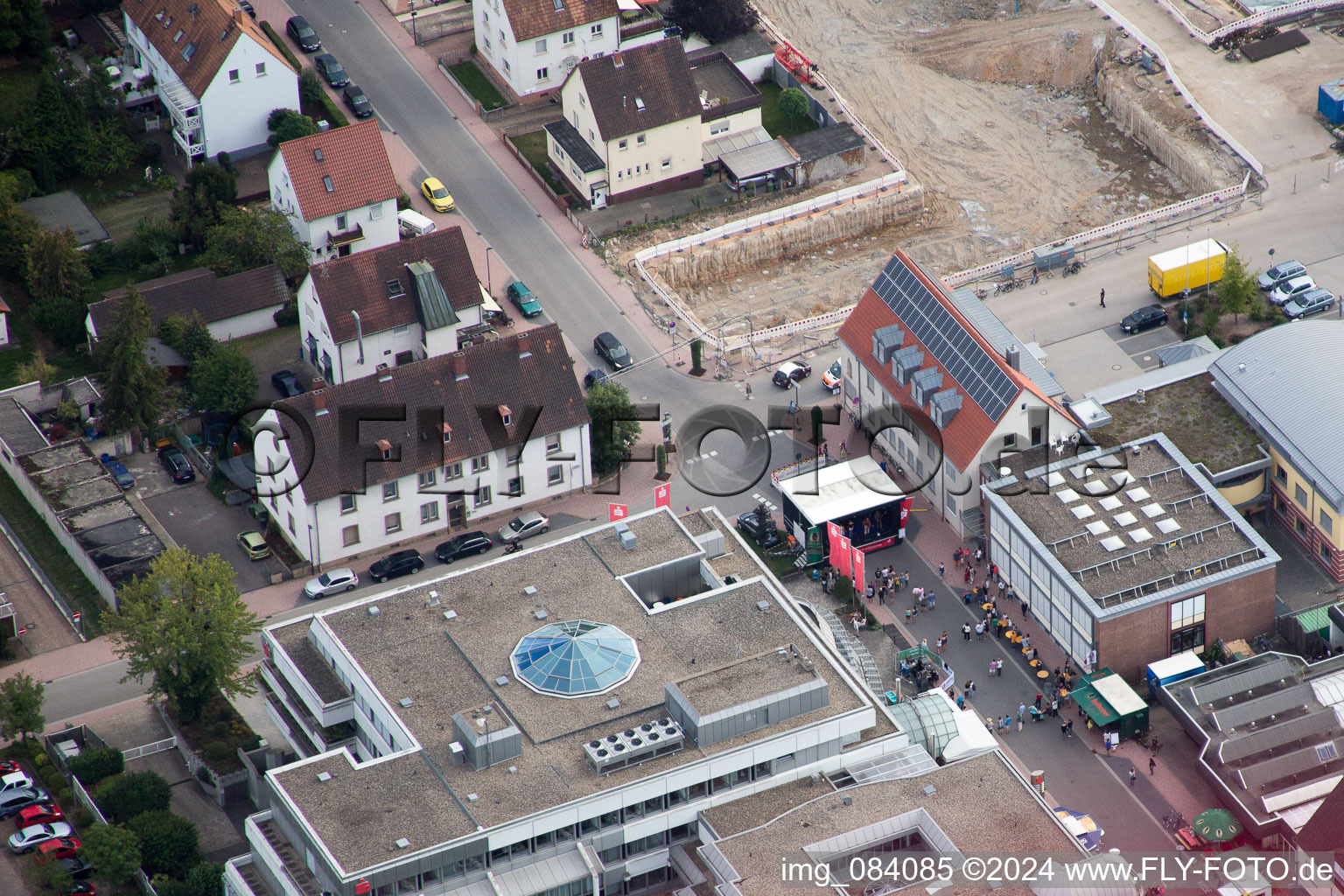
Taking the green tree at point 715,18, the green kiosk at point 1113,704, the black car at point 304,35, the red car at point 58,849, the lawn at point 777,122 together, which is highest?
the black car at point 304,35

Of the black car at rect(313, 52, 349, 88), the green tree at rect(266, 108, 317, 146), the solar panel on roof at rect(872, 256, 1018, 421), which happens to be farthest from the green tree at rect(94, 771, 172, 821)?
the black car at rect(313, 52, 349, 88)

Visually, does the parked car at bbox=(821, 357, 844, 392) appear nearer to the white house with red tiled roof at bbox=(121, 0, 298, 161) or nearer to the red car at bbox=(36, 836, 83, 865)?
the white house with red tiled roof at bbox=(121, 0, 298, 161)

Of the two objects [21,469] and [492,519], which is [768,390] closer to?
[492,519]

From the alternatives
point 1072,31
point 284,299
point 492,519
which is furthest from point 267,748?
point 1072,31

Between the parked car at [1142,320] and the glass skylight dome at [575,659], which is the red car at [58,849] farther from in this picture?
the parked car at [1142,320]

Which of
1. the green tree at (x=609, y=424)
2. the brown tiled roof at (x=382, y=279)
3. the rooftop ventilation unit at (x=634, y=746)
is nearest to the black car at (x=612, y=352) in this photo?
the green tree at (x=609, y=424)

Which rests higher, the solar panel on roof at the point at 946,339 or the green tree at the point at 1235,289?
the solar panel on roof at the point at 946,339

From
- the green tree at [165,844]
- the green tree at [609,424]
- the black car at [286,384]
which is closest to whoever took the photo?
the green tree at [165,844]
